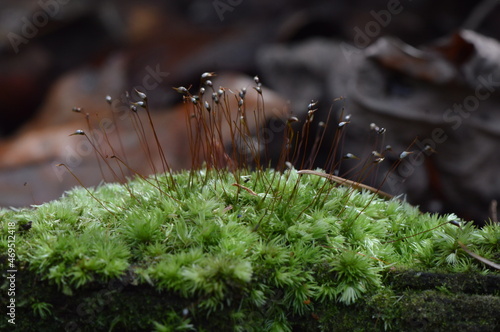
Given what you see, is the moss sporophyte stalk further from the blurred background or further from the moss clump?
the blurred background

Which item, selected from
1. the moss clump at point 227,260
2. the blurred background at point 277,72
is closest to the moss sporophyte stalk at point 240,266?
the moss clump at point 227,260

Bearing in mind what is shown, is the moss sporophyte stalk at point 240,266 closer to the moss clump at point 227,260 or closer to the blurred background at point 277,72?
the moss clump at point 227,260

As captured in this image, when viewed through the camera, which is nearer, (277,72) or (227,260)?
(227,260)

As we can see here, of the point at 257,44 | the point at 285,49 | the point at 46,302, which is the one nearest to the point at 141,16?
the point at 257,44

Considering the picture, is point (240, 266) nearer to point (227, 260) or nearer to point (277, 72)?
point (227, 260)

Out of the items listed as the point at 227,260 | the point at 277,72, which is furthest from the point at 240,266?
the point at 277,72
